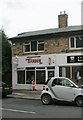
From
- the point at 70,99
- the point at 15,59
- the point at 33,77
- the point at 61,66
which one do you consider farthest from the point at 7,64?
the point at 70,99

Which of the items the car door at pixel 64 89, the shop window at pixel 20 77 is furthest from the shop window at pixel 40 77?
the car door at pixel 64 89

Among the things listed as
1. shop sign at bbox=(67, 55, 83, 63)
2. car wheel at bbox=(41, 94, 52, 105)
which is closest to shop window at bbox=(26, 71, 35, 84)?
shop sign at bbox=(67, 55, 83, 63)

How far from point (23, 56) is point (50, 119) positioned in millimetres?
19557

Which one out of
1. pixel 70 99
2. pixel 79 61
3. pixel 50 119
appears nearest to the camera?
pixel 50 119

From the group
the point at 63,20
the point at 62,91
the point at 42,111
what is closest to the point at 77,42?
the point at 63,20

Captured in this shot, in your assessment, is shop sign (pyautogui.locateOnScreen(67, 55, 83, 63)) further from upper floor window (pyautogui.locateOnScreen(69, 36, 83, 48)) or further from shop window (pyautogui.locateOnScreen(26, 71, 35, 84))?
shop window (pyautogui.locateOnScreen(26, 71, 35, 84))

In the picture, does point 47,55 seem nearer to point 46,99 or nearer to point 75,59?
point 75,59

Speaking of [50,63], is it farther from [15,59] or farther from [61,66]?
[15,59]

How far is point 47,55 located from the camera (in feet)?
99.9

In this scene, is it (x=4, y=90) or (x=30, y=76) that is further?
(x=30, y=76)

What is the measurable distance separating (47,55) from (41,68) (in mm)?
1498

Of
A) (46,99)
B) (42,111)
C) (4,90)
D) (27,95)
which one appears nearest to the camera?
(42,111)

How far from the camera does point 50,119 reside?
1292cm

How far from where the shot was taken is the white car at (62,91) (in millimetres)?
17978
